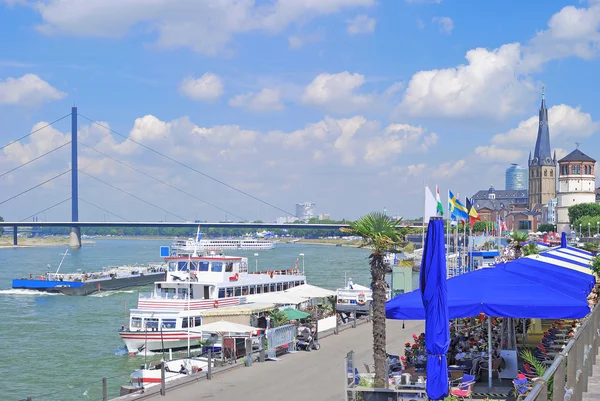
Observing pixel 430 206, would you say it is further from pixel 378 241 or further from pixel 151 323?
pixel 151 323

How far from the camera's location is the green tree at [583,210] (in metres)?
143

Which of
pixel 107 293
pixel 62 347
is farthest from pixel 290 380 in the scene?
pixel 107 293

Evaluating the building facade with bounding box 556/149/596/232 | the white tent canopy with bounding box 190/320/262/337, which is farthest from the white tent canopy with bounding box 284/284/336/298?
the building facade with bounding box 556/149/596/232

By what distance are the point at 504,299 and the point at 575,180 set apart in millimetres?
155095

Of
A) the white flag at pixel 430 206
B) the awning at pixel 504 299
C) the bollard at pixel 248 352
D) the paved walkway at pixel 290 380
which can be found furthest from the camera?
the bollard at pixel 248 352

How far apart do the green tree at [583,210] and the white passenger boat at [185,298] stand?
389 feet

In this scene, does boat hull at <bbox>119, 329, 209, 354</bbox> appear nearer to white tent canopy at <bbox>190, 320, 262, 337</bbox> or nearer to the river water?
the river water

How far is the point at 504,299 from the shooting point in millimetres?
12172

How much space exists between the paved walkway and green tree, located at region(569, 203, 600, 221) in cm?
12977

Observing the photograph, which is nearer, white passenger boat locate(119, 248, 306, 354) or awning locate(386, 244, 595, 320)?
awning locate(386, 244, 595, 320)

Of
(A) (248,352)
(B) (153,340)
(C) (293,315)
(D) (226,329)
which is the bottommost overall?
(B) (153,340)

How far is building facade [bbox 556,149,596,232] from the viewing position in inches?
6206

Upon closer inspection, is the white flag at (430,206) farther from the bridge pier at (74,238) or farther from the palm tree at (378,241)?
the bridge pier at (74,238)

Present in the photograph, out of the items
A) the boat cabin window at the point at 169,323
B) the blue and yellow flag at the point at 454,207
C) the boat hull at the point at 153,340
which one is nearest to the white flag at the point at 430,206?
the blue and yellow flag at the point at 454,207
